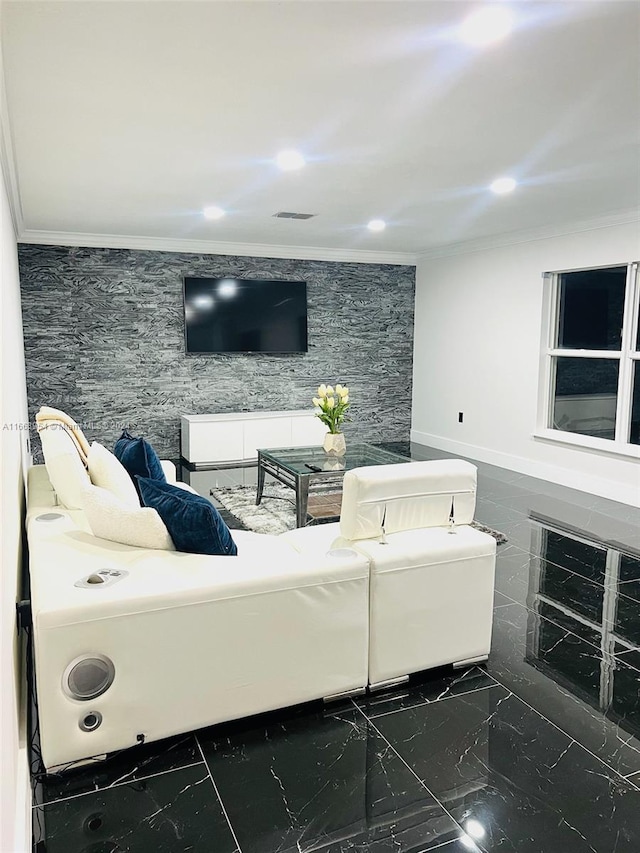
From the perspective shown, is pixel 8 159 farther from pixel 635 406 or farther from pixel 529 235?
pixel 635 406

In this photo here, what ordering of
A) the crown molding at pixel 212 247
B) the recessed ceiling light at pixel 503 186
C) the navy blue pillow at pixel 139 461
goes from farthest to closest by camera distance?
the crown molding at pixel 212 247 → the recessed ceiling light at pixel 503 186 → the navy blue pillow at pixel 139 461

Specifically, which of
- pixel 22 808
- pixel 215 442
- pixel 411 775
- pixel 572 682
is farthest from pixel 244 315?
pixel 22 808

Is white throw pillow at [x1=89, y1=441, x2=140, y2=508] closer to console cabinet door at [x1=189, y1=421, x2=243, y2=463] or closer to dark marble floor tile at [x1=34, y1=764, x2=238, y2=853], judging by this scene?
dark marble floor tile at [x1=34, y1=764, x2=238, y2=853]

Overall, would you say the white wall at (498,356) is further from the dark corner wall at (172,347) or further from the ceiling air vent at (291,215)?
the ceiling air vent at (291,215)

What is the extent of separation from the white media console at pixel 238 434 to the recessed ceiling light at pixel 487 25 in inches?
198

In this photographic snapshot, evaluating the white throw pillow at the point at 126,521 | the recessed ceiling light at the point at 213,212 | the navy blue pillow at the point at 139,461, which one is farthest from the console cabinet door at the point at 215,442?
the white throw pillow at the point at 126,521

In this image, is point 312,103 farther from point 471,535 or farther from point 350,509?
point 471,535

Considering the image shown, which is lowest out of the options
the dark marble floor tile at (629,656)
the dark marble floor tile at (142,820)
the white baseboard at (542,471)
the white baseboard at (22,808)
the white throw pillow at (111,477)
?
the dark marble floor tile at (142,820)

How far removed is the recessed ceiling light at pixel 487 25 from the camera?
2.04 meters

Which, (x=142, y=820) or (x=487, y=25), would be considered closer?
(x=142, y=820)

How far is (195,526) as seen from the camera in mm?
2367

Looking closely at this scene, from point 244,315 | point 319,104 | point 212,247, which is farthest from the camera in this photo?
point 244,315

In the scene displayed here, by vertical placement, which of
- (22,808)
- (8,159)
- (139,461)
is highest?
(8,159)

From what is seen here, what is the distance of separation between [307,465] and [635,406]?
2.93 m
